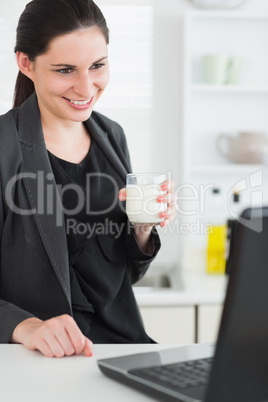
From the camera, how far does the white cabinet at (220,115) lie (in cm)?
309

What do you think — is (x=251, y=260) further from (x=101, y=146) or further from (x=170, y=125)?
(x=170, y=125)

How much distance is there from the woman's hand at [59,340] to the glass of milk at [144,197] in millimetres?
510

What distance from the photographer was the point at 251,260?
Answer: 0.68 metres

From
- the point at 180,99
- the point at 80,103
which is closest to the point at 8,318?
the point at 80,103

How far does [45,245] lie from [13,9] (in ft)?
6.01

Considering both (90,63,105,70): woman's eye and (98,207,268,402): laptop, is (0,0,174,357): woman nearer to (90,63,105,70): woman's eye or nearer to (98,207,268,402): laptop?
(90,63,105,70): woman's eye

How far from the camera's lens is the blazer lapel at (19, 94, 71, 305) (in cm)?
162

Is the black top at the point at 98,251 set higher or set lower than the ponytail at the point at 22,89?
lower

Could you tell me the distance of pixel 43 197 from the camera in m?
1.65

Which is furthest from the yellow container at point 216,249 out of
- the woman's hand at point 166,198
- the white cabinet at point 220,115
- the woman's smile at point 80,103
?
the woman's smile at point 80,103

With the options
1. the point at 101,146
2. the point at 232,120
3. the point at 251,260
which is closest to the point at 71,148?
the point at 101,146

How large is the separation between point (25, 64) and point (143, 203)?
54cm

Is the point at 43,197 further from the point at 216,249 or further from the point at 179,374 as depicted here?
the point at 216,249

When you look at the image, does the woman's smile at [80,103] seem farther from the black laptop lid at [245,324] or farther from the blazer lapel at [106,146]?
the black laptop lid at [245,324]
